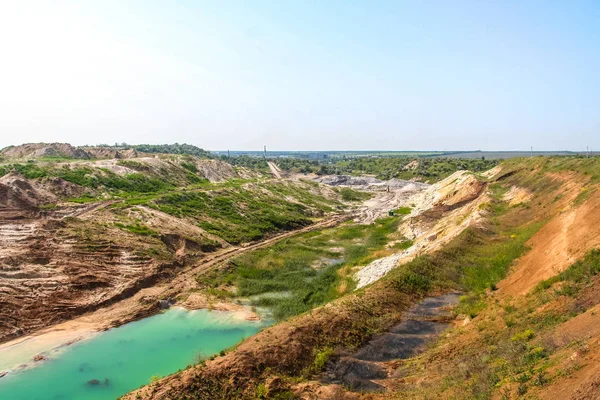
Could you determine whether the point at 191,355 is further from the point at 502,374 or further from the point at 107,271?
the point at 502,374

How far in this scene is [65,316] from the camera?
33.4m

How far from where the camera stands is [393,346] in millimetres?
21812

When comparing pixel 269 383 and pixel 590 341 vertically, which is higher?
pixel 590 341

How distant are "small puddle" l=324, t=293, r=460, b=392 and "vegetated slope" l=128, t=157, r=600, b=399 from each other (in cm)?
44

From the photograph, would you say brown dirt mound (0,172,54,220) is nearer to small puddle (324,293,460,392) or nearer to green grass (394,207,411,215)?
small puddle (324,293,460,392)

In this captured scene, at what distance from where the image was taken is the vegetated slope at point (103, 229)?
115ft

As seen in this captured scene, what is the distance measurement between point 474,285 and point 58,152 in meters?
124

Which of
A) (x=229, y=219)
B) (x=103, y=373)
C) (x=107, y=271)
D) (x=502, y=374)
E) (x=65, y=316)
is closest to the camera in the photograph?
(x=502, y=374)

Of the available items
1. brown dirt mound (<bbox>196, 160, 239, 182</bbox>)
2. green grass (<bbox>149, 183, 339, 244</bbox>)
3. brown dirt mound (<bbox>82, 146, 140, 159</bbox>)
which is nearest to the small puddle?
green grass (<bbox>149, 183, 339, 244</bbox>)

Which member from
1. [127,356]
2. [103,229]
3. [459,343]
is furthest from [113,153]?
[459,343]

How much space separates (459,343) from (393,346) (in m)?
3.40

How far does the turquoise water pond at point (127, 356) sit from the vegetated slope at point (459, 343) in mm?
8349

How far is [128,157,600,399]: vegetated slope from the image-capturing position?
46.2ft

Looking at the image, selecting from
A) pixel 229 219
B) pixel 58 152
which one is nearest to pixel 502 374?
pixel 229 219
